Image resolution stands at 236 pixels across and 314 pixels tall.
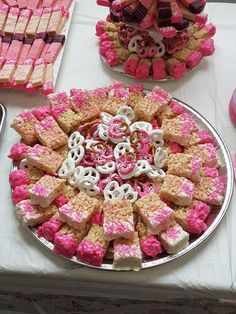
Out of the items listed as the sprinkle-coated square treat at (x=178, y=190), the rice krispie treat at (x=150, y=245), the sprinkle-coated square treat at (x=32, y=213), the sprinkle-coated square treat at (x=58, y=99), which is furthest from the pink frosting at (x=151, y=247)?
the sprinkle-coated square treat at (x=58, y=99)

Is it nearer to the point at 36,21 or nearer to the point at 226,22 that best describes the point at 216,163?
the point at 226,22

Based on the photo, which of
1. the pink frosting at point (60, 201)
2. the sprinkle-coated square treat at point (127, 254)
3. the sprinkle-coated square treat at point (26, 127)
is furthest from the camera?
the sprinkle-coated square treat at point (26, 127)

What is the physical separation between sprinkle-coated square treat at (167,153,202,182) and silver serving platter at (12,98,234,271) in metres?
0.08

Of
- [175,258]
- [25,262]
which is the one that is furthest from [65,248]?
[175,258]

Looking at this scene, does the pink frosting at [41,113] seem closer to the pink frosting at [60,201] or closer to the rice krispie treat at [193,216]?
the pink frosting at [60,201]

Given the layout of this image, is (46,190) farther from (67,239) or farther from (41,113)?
(41,113)

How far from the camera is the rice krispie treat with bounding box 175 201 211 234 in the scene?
0.97 meters

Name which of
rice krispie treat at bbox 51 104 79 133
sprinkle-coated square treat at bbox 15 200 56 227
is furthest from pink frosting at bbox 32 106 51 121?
sprinkle-coated square treat at bbox 15 200 56 227

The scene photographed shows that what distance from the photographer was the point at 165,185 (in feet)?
3.30

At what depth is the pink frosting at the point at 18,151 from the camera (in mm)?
1098

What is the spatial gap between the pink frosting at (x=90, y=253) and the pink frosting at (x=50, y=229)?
65 mm

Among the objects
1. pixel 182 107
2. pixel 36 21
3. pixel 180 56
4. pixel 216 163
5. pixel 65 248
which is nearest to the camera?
pixel 65 248

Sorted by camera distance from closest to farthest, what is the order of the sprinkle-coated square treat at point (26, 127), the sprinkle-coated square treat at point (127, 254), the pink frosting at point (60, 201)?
the sprinkle-coated square treat at point (127, 254)
the pink frosting at point (60, 201)
the sprinkle-coated square treat at point (26, 127)

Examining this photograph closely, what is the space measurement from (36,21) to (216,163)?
75 cm
